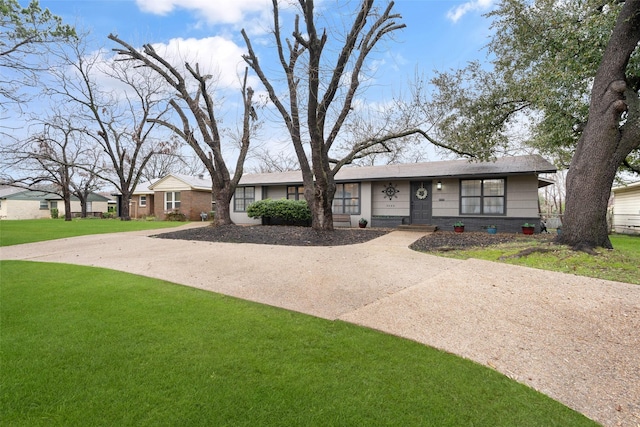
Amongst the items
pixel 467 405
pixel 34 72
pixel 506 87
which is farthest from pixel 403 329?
pixel 506 87

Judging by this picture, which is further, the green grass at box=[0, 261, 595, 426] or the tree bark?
the tree bark

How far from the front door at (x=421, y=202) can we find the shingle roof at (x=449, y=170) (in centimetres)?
67

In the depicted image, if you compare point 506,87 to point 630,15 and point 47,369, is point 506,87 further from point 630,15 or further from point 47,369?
point 47,369

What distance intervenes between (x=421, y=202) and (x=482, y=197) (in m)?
2.60

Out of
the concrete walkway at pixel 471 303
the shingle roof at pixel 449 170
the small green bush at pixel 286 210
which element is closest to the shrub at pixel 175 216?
the shingle roof at pixel 449 170

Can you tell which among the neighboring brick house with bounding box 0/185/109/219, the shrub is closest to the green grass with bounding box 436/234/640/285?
the shrub

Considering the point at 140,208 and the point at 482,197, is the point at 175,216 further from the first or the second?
the point at 482,197

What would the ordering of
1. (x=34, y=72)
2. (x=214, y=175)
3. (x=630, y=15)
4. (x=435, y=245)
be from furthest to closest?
(x=214, y=175) < (x=435, y=245) < (x=34, y=72) < (x=630, y=15)

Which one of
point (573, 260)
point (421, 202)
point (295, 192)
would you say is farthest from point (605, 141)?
point (295, 192)

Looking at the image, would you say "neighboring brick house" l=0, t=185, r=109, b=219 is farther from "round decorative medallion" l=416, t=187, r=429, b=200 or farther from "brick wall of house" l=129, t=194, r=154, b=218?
"round decorative medallion" l=416, t=187, r=429, b=200

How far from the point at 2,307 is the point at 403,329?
5155 millimetres

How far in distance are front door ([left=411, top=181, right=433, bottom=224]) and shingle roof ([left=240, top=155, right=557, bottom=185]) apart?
2.21 ft

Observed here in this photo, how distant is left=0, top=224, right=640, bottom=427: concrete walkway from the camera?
2.77m

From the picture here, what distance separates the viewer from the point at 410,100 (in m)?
11.6
